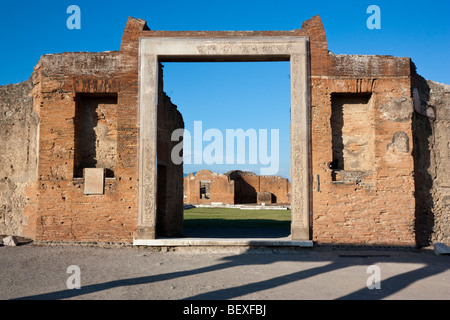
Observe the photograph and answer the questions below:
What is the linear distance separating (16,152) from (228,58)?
474 centimetres

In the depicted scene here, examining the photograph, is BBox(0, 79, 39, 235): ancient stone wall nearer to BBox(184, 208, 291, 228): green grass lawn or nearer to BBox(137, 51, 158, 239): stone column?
BBox(137, 51, 158, 239): stone column

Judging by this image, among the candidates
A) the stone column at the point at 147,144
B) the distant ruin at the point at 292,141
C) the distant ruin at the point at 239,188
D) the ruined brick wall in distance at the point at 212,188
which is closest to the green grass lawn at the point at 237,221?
the stone column at the point at 147,144

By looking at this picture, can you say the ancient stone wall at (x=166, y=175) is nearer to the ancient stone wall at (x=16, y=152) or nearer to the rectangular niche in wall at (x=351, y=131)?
the ancient stone wall at (x=16, y=152)

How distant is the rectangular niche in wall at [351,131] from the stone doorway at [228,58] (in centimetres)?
70

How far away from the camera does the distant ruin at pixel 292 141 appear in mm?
6574

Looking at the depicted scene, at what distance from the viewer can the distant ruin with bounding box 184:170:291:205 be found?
25594 mm

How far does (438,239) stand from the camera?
6965 mm

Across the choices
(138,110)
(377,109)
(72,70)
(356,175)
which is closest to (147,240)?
(138,110)

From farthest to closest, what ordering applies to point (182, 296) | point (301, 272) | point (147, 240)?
point (147, 240) → point (301, 272) → point (182, 296)

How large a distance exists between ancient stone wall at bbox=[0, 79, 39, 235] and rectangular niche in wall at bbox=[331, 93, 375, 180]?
19.0 ft

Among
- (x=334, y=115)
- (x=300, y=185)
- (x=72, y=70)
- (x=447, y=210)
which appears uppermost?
(x=72, y=70)

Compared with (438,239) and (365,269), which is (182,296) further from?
(438,239)

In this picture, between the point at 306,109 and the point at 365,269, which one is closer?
the point at 365,269
